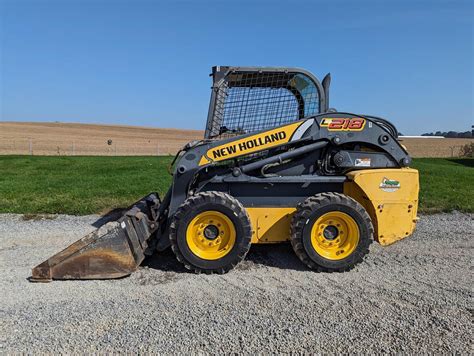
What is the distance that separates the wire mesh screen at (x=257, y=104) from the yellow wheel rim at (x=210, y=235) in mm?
1249

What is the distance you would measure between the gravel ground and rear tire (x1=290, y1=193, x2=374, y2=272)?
0.57 ft

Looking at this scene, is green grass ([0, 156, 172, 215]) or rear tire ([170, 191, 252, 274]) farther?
green grass ([0, 156, 172, 215])

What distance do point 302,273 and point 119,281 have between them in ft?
6.89

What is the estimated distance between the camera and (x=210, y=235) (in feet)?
16.7

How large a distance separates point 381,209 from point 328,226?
687 mm

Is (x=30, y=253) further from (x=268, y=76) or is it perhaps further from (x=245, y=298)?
(x=268, y=76)

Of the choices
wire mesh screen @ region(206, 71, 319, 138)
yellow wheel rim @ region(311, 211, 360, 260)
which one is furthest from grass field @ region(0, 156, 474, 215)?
yellow wheel rim @ region(311, 211, 360, 260)

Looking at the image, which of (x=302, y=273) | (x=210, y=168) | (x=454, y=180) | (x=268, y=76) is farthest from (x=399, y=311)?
(x=454, y=180)

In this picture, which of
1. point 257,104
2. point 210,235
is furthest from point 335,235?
point 257,104

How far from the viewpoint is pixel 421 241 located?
635 cm

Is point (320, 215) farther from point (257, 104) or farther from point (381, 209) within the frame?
point (257, 104)

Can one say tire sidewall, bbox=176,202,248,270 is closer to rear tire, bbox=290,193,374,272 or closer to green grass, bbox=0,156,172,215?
rear tire, bbox=290,193,374,272

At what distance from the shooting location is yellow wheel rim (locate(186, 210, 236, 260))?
16.4 feet

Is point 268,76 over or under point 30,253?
over
